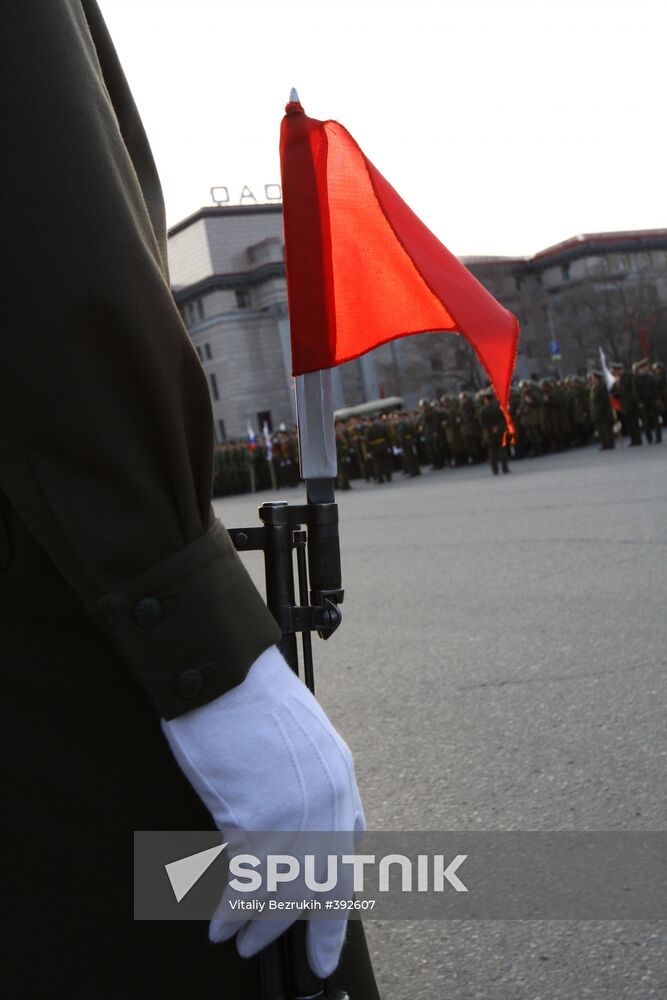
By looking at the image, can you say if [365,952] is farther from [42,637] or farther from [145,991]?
[42,637]

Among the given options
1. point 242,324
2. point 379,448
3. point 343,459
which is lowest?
point 343,459

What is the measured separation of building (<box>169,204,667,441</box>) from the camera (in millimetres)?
67000

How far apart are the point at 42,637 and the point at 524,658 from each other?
4.46 m

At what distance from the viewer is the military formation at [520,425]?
22344 millimetres

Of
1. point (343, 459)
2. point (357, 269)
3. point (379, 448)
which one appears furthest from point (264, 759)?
point (343, 459)

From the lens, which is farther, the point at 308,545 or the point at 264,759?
the point at 308,545

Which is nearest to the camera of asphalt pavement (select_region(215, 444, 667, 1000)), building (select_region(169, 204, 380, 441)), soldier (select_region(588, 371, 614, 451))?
asphalt pavement (select_region(215, 444, 667, 1000))

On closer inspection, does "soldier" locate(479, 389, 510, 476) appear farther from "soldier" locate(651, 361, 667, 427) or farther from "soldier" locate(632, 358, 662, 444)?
"soldier" locate(651, 361, 667, 427)

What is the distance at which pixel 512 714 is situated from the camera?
14.6 ft

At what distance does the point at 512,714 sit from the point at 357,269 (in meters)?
3.27

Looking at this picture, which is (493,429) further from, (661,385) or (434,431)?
(434,431)

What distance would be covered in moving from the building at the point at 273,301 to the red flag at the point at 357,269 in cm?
6344

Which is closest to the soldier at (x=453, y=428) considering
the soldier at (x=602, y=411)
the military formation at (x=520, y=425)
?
the military formation at (x=520, y=425)

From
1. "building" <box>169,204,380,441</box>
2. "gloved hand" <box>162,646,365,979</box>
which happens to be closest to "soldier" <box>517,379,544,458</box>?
"gloved hand" <box>162,646,365,979</box>
